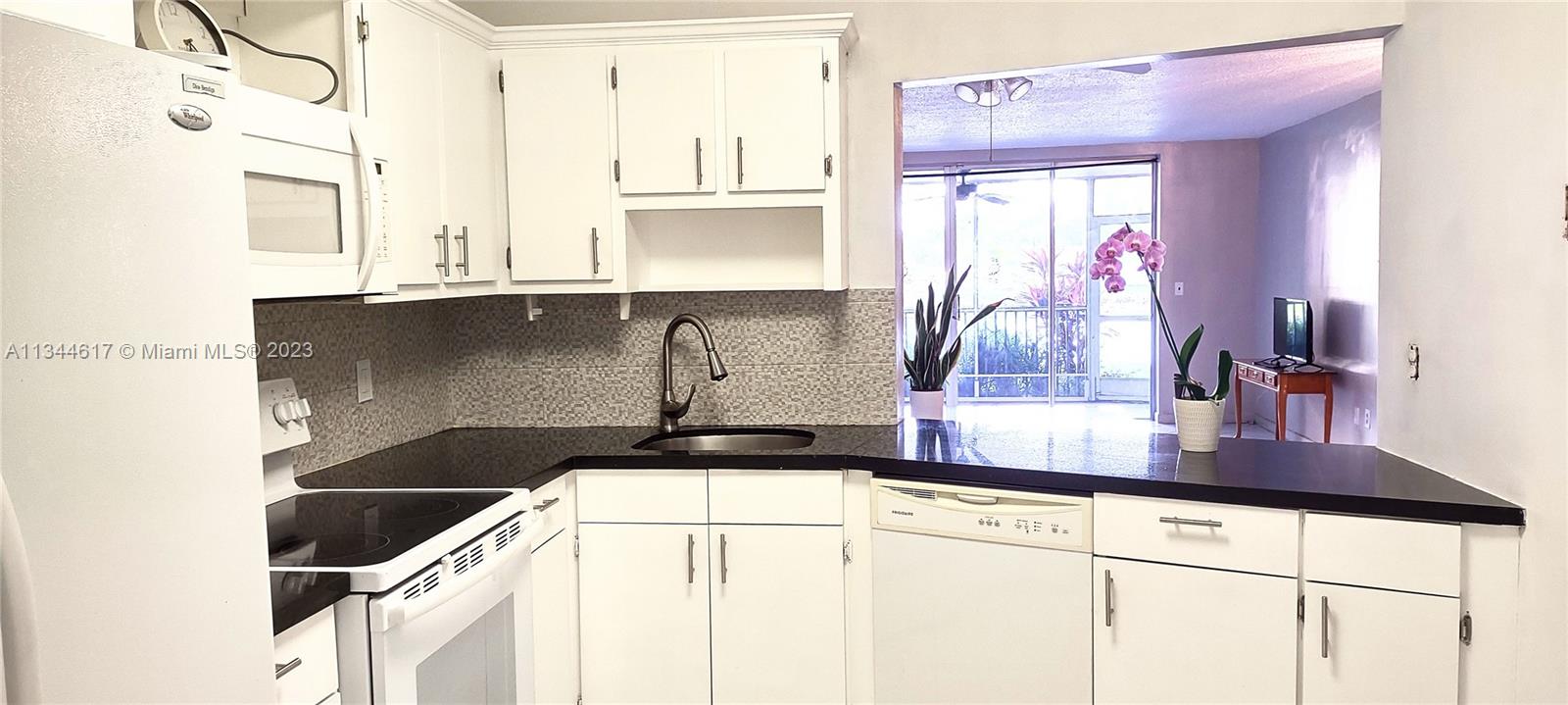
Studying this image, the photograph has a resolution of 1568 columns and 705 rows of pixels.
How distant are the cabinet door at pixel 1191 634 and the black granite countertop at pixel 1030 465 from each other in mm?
193

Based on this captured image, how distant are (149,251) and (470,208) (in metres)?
1.64

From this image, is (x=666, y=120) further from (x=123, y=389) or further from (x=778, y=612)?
(x=123, y=389)

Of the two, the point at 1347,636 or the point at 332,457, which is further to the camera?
the point at 332,457

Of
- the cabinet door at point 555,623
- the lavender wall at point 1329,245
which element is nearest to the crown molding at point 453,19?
the cabinet door at point 555,623

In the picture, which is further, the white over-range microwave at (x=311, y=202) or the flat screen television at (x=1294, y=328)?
the flat screen television at (x=1294, y=328)

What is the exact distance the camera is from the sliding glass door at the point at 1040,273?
8.11 m

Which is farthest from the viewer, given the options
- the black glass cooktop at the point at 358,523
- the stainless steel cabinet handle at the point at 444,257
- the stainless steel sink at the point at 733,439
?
the stainless steel sink at the point at 733,439

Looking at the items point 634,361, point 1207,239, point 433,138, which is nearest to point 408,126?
point 433,138

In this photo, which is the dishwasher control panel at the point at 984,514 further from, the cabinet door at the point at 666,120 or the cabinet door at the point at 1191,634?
the cabinet door at the point at 666,120

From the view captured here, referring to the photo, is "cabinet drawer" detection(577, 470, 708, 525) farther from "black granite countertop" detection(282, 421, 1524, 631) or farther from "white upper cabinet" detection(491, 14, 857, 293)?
"white upper cabinet" detection(491, 14, 857, 293)

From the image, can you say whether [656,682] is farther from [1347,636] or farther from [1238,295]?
[1238,295]

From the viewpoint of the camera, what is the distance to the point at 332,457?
2643mm

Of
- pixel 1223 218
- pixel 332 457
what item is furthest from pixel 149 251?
pixel 1223 218

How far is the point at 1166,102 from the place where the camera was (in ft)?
19.8
